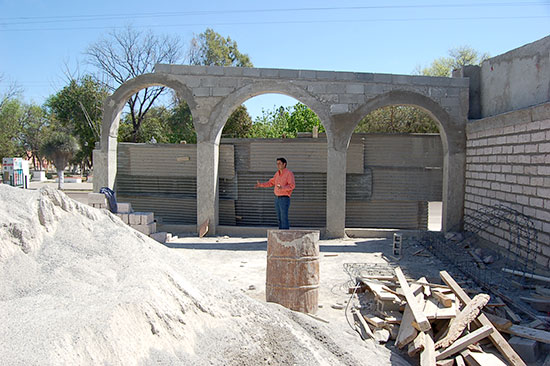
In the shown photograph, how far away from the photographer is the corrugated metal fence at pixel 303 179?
10625 millimetres

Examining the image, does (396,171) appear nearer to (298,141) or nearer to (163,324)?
(298,141)

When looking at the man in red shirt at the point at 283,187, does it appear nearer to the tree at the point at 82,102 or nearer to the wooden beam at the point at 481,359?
the wooden beam at the point at 481,359

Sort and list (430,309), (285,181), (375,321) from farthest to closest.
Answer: (285,181)
(375,321)
(430,309)

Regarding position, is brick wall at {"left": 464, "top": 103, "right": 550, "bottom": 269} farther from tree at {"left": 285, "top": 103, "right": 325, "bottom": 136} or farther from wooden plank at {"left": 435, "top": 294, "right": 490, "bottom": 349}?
tree at {"left": 285, "top": 103, "right": 325, "bottom": 136}

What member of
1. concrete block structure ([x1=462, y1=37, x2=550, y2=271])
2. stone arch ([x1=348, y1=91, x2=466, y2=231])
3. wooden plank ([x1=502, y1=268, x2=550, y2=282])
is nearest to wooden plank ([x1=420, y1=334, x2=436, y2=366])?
wooden plank ([x1=502, y1=268, x2=550, y2=282])

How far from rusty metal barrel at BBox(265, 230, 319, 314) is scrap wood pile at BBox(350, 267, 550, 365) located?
0.69m

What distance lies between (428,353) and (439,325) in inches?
30.0

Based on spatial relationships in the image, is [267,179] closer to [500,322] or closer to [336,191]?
[336,191]

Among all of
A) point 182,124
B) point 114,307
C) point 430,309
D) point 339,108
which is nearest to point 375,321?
point 430,309

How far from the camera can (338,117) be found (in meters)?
9.72

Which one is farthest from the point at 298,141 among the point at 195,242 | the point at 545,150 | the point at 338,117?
the point at 545,150

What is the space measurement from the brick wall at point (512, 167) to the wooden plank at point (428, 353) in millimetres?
3428

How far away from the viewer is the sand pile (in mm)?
2629

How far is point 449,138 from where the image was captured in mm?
9719
